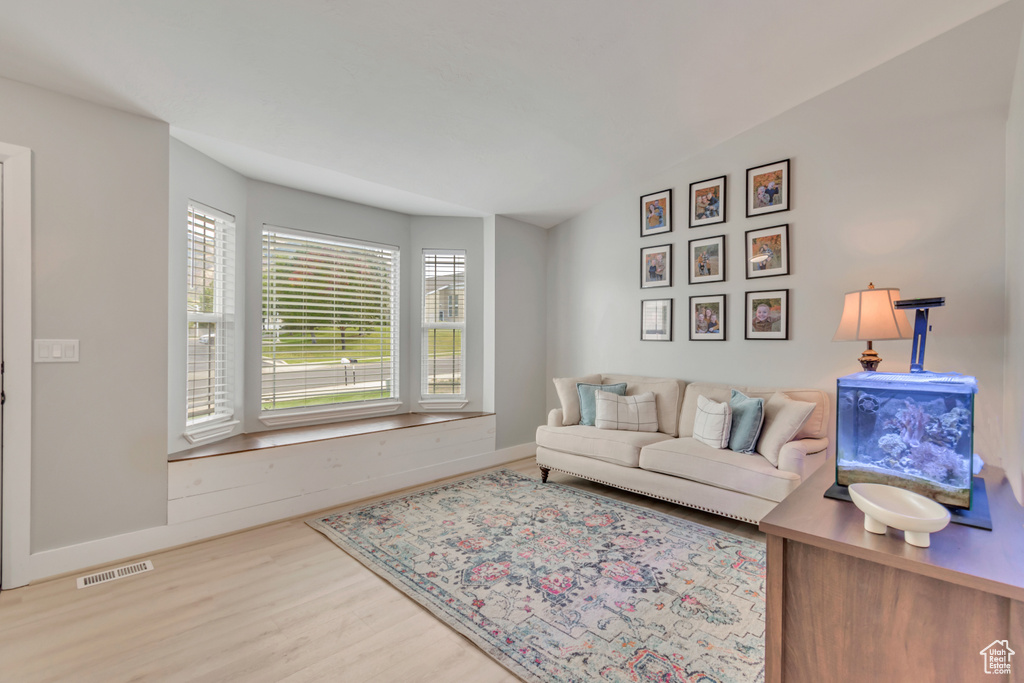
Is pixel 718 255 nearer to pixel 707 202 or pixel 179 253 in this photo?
pixel 707 202

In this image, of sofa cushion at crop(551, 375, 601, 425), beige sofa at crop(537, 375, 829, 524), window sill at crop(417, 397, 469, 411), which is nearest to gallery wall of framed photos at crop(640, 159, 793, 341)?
beige sofa at crop(537, 375, 829, 524)

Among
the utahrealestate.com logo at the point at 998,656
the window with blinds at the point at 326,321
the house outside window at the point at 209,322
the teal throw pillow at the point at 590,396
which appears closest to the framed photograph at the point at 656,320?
the teal throw pillow at the point at 590,396

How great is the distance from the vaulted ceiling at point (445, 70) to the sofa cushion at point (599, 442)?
2.25 m

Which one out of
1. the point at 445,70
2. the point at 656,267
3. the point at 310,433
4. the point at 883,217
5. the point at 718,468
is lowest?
the point at 718,468

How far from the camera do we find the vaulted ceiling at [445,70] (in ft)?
6.76

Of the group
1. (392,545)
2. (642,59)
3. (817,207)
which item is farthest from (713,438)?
(642,59)

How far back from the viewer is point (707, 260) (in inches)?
155

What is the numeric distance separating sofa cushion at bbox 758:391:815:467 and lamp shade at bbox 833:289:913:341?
1.72 ft

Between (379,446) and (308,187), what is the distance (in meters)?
2.27

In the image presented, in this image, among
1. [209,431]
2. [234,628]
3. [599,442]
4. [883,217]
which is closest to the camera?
[234,628]

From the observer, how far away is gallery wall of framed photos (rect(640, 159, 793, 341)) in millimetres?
3543

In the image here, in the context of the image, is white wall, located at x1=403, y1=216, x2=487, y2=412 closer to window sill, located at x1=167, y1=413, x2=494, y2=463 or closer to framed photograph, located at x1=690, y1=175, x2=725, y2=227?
window sill, located at x1=167, y1=413, x2=494, y2=463

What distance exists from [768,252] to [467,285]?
2794mm

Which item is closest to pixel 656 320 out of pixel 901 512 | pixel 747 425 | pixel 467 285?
pixel 747 425
